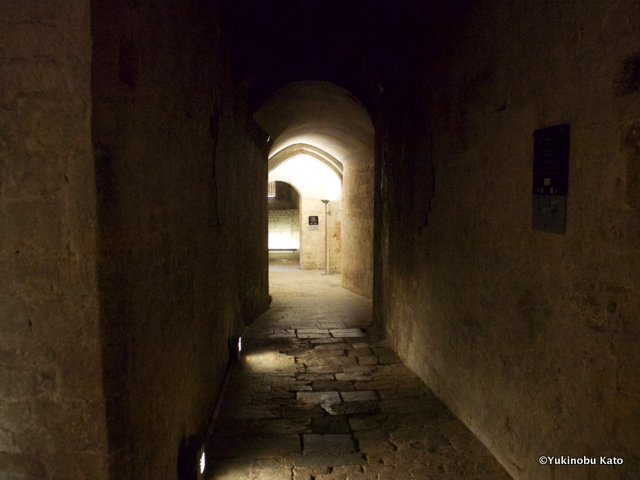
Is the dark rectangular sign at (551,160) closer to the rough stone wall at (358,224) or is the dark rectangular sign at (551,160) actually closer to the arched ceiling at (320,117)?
the arched ceiling at (320,117)

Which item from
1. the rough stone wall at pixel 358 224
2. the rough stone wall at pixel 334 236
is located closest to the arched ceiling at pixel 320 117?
the rough stone wall at pixel 358 224

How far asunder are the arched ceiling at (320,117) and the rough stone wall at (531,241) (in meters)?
3.08

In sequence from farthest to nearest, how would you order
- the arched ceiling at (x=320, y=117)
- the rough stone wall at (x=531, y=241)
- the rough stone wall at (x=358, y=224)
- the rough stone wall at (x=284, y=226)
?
the rough stone wall at (x=284, y=226), the rough stone wall at (x=358, y=224), the arched ceiling at (x=320, y=117), the rough stone wall at (x=531, y=241)

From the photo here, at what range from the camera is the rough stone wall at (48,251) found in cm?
184

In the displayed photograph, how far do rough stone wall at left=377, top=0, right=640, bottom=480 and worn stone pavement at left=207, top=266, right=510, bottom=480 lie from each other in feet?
0.95

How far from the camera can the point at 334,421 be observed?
4090mm

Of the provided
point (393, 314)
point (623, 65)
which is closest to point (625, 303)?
point (623, 65)

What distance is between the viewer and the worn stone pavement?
3324mm

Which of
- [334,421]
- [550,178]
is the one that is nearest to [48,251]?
[550,178]

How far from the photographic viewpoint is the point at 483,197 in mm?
3633

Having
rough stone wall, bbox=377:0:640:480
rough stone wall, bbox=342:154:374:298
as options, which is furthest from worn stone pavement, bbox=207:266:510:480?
rough stone wall, bbox=342:154:374:298

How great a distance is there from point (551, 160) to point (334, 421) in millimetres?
2725

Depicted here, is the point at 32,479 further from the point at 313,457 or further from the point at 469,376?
the point at 469,376

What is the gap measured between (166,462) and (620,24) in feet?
10.2
